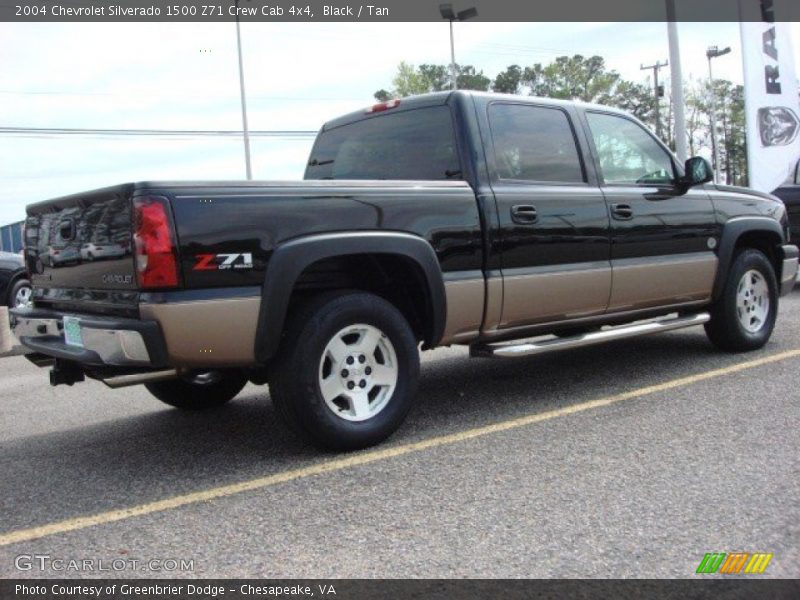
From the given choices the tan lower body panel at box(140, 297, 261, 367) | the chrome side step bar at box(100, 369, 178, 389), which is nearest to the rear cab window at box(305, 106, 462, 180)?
the tan lower body panel at box(140, 297, 261, 367)

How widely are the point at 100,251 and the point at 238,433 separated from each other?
55.4 inches

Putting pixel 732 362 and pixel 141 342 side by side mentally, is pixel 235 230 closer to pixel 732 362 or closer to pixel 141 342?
pixel 141 342

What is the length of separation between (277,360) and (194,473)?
686 mm

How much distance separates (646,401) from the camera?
491 centimetres

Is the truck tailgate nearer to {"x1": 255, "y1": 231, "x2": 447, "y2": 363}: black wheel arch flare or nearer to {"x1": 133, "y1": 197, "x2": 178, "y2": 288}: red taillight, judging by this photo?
{"x1": 133, "y1": 197, "x2": 178, "y2": 288}: red taillight

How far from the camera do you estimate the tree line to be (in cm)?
4822

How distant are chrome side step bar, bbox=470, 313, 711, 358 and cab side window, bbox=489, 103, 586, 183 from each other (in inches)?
40.0

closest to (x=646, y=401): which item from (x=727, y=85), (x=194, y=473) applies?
(x=194, y=473)

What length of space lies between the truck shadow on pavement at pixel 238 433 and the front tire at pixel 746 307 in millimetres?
141

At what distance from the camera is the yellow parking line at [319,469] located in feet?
10.4

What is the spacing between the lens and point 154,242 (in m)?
3.44

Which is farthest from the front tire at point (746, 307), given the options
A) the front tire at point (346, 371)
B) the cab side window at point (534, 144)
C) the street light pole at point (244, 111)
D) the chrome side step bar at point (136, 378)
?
the street light pole at point (244, 111)

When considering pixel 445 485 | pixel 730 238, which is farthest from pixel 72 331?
pixel 730 238

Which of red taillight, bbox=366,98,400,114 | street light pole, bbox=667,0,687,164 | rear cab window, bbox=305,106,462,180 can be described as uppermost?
street light pole, bbox=667,0,687,164
